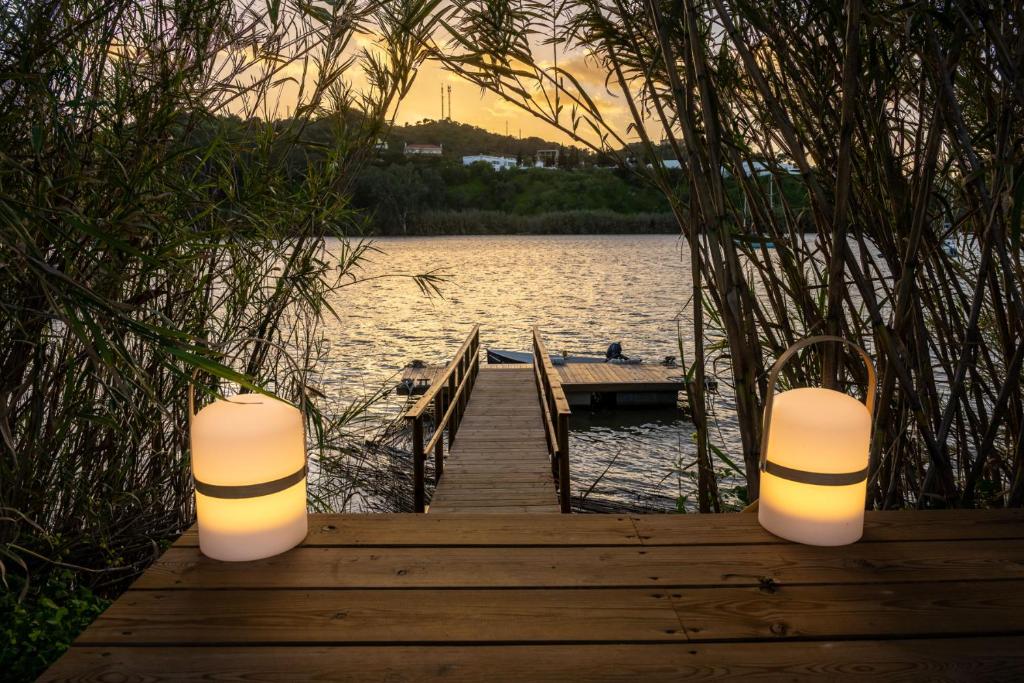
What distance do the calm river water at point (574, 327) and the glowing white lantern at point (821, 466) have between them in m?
0.50

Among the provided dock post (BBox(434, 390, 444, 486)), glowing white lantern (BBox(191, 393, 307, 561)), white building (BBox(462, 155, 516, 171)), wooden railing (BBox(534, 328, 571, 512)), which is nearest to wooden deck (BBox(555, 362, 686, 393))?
wooden railing (BBox(534, 328, 571, 512))

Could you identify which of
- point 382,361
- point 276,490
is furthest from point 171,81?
point 382,361

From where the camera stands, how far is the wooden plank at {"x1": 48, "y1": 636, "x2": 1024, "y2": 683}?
2.79 ft

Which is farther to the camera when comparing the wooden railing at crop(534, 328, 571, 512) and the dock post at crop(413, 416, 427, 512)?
the wooden railing at crop(534, 328, 571, 512)

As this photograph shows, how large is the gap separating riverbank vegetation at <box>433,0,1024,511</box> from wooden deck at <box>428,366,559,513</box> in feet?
7.13

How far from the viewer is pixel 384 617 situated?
38.9 inches

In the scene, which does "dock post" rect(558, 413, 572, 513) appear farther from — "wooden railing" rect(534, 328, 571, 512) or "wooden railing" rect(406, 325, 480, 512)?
"wooden railing" rect(406, 325, 480, 512)

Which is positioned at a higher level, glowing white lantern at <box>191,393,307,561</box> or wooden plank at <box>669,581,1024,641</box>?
Answer: glowing white lantern at <box>191,393,307,561</box>

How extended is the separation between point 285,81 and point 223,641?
2.02 m

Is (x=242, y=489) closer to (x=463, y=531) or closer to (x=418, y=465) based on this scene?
(x=463, y=531)

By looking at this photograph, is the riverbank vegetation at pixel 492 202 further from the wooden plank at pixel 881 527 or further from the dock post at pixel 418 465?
the wooden plank at pixel 881 527

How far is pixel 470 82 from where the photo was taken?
195cm

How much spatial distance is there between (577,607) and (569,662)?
141mm

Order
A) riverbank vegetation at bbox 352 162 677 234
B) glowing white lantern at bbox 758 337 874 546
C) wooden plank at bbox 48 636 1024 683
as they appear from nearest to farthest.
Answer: wooden plank at bbox 48 636 1024 683
glowing white lantern at bbox 758 337 874 546
riverbank vegetation at bbox 352 162 677 234
